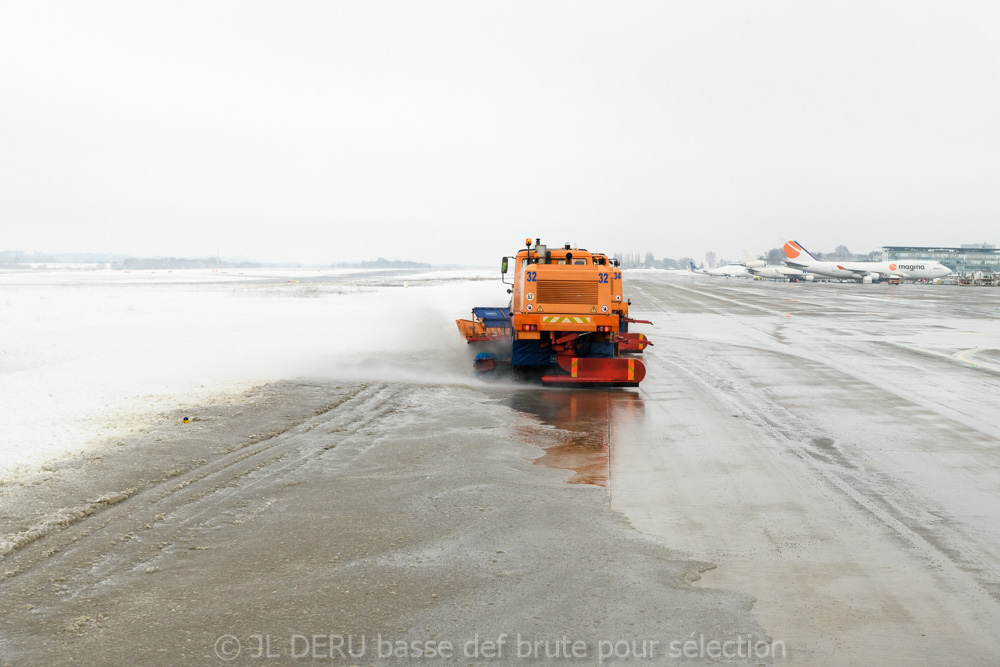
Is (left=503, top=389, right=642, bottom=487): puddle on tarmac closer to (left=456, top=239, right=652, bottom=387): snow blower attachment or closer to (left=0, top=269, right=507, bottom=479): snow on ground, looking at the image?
(left=456, top=239, right=652, bottom=387): snow blower attachment

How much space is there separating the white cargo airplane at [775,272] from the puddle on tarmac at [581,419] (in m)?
103

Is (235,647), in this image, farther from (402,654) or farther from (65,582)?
(65,582)

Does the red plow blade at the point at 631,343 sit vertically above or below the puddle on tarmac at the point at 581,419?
above

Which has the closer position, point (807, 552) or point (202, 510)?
point (807, 552)

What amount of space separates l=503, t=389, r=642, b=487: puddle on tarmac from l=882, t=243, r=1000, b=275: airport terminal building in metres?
179

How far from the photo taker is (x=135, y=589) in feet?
15.8

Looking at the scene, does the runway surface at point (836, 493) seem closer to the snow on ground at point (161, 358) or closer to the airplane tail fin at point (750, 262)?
the snow on ground at point (161, 358)

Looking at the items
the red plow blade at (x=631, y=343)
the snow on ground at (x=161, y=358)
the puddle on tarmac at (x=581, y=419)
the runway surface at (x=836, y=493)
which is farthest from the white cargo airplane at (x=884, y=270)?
the puddle on tarmac at (x=581, y=419)

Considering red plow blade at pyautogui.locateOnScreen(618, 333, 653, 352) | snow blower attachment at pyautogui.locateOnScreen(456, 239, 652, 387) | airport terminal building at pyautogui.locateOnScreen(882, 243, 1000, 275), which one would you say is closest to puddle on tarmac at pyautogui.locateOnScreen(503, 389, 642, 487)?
snow blower attachment at pyautogui.locateOnScreen(456, 239, 652, 387)

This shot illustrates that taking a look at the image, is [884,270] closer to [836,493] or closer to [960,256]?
[960,256]

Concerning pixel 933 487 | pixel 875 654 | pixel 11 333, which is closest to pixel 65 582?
pixel 875 654

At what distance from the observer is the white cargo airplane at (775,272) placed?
358 ft

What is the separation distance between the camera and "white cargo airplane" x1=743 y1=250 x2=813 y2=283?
109162mm

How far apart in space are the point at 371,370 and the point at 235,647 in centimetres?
1164
